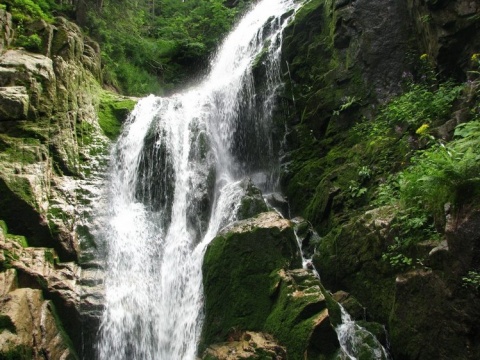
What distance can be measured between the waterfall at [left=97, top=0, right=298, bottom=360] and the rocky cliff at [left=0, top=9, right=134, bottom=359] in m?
0.63

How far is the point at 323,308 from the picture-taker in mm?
6391

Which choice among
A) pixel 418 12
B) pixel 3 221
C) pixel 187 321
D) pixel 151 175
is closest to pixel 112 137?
pixel 151 175

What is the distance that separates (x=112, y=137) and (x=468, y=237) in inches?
415

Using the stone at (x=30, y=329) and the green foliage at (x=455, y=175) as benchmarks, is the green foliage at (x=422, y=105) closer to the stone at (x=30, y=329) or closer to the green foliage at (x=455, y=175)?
the green foliage at (x=455, y=175)

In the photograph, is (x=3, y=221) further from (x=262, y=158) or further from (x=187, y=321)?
(x=262, y=158)

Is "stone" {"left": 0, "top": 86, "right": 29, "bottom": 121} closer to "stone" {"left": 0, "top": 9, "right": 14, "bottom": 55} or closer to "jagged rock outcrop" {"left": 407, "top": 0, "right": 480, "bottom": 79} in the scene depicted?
"stone" {"left": 0, "top": 9, "right": 14, "bottom": 55}

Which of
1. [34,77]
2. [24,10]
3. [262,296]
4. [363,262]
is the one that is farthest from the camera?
[24,10]

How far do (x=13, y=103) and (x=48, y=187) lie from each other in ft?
7.29

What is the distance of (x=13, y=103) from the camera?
9.39 meters

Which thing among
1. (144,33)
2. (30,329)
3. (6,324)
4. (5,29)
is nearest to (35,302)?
(30,329)

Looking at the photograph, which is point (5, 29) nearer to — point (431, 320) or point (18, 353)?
point (18, 353)

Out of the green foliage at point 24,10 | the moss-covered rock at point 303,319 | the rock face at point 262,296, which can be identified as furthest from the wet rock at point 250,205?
the green foliage at point 24,10

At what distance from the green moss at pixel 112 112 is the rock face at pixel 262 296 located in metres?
6.60

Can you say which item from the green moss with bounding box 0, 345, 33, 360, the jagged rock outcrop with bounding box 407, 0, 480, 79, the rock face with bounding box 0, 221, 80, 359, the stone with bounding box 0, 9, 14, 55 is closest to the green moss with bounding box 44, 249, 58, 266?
the rock face with bounding box 0, 221, 80, 359
